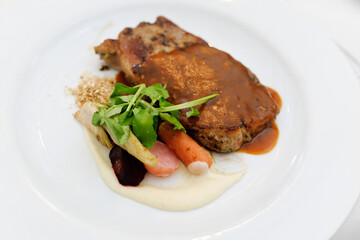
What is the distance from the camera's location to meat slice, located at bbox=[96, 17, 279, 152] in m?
2.98

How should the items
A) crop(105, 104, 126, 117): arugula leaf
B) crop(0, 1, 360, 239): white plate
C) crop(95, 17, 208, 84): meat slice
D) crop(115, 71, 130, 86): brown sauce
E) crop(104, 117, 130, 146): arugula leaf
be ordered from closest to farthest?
crop(0, 1, 360, 239): white plate, crop(104, 117, 130, 146): arugula leaf, crop(105, 104, 126, 117): arugula leaf, crop(95, 17, 208, 84): meat slice, crop(115, 71, 130, 86): brown sauce

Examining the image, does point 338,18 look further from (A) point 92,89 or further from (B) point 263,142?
(A) point 92,89

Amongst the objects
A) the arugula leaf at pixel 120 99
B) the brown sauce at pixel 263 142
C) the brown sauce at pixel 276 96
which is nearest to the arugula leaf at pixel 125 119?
the arugula leaf at pixel 120 99

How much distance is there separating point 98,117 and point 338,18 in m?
3.40

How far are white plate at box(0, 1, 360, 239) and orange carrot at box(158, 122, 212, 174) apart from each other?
0.34 m

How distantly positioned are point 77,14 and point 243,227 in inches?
120

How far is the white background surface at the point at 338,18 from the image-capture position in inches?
157

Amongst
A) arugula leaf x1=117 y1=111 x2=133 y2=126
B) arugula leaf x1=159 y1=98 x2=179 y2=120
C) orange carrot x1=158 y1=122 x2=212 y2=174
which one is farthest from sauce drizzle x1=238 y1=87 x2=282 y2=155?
arugula leaf x1=117 y1=111 x2=133 y2=126

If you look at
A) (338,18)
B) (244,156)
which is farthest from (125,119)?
(338,18)

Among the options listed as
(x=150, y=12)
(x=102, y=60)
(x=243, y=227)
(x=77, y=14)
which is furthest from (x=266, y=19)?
(x=243, y=227)

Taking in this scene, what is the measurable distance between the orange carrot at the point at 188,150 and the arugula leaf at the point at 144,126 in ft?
0.87

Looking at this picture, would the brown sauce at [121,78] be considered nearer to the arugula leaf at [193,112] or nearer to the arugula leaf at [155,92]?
the arugula leaf at [155,92]

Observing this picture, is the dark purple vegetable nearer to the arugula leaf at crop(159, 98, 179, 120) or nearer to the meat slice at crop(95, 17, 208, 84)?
the arugula leaf at crop(159, 98, 179, 120)

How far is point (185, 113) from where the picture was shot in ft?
9.86
